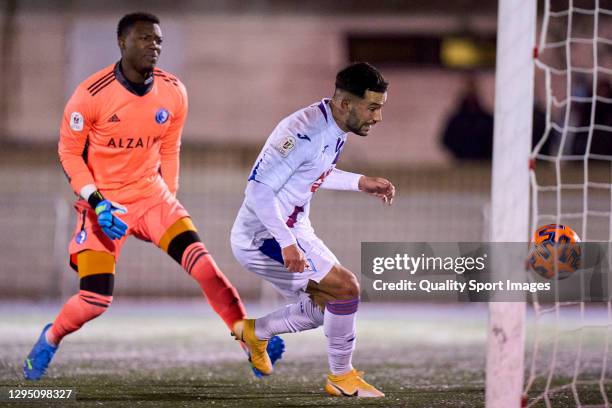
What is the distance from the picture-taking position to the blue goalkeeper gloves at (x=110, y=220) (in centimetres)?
623

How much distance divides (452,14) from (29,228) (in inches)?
288

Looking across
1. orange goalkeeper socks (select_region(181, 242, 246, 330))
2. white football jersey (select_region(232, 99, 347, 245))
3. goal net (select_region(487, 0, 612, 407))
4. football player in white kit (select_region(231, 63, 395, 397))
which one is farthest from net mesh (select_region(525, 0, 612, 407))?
orange goalkeeper socks (select_region(181, 242, 246, 330))

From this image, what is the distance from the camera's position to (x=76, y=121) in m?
6.48

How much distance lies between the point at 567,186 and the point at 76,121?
2.95 m

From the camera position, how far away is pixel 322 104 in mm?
5988

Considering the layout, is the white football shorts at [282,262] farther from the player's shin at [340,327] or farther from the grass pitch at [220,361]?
the grass pitch at [220,361]

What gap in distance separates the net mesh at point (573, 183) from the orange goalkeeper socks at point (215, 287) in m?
1.73

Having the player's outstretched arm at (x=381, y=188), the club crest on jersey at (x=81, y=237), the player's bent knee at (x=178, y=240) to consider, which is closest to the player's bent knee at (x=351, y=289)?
the player's outstretched arm at (x=381, y=188)

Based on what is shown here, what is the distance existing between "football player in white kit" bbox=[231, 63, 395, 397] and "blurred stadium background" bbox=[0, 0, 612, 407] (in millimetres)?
410

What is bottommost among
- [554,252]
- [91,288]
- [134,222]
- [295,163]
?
[91,288]

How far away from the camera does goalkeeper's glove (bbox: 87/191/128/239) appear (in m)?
6.23

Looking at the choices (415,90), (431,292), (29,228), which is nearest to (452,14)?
(415,90)

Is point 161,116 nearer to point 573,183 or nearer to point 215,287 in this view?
point 215,287

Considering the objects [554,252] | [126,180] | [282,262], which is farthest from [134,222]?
[554,252]
